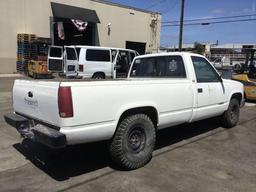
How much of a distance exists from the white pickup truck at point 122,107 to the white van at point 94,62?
9.72 m

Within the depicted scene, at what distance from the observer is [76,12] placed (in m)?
25.0

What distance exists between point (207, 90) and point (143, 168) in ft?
7.81

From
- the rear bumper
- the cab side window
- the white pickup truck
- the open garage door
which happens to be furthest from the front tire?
the open garage door

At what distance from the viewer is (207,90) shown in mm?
5977

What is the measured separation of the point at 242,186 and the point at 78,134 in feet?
7.96

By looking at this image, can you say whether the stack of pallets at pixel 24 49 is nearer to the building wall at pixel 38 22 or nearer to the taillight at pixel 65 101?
the building wall at pixel 38 22

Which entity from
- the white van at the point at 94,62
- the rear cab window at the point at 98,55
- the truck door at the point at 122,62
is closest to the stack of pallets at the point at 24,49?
the white van at the point at 94,62

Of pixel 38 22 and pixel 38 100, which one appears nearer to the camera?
pixel 38 100

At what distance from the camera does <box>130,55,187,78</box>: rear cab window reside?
5.83m

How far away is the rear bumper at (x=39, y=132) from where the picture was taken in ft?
11.9

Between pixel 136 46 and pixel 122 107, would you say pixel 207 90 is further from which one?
pixel 136 46

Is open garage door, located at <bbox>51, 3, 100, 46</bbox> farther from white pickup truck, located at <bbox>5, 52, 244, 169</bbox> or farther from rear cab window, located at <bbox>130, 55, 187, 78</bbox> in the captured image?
white pickup truck, located at <bbox>5, 52, 244, 169</bbox>

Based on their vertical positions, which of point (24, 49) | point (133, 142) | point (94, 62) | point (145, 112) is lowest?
point (133, 142)

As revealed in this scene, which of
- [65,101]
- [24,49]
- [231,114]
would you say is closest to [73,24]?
[24,49]
